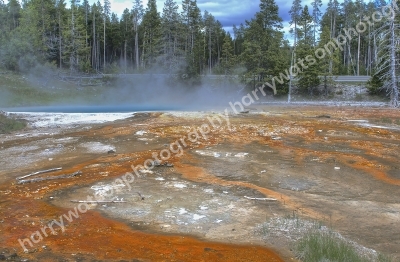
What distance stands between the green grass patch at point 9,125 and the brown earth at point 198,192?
1.99m

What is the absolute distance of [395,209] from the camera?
870 centimetres

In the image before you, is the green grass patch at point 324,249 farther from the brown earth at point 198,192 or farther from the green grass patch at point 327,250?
the brown earth at point 198,192

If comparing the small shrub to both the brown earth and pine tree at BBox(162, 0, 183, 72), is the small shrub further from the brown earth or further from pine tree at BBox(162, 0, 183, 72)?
pine tree at BBox(162, 0, 183, 72)

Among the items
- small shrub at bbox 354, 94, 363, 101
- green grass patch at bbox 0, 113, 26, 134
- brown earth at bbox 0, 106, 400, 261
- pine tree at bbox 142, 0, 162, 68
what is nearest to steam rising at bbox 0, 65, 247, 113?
pine tree at bbox 142, 0, 162, 68

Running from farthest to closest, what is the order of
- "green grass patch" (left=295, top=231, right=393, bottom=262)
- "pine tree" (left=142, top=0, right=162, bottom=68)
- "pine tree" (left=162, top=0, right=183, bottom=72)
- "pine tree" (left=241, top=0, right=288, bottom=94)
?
"pine tree" (left=142, top=0, right=162, bottom=68) → "pine tree" (left=162, top=0, right=183, bottom=72) → "pine tree" (left=241, top=0, right=288, bottom=94) → "green grass patch" (left=295, top=231, right=393, bottom=262)

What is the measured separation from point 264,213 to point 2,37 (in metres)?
49.7

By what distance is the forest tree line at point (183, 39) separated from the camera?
41.7 m

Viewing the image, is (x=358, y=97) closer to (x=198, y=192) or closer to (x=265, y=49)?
(x=265, y=49)

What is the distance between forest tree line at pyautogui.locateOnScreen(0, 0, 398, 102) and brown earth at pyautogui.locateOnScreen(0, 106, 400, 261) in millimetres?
23477

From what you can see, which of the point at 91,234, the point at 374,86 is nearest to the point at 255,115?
the point at 374,86

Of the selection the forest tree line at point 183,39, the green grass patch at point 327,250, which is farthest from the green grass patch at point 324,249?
the forest tree line at point 183,39

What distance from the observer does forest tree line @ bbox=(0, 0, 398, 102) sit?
41719 mm

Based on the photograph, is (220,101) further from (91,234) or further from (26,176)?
(91,234)

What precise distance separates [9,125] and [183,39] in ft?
122
